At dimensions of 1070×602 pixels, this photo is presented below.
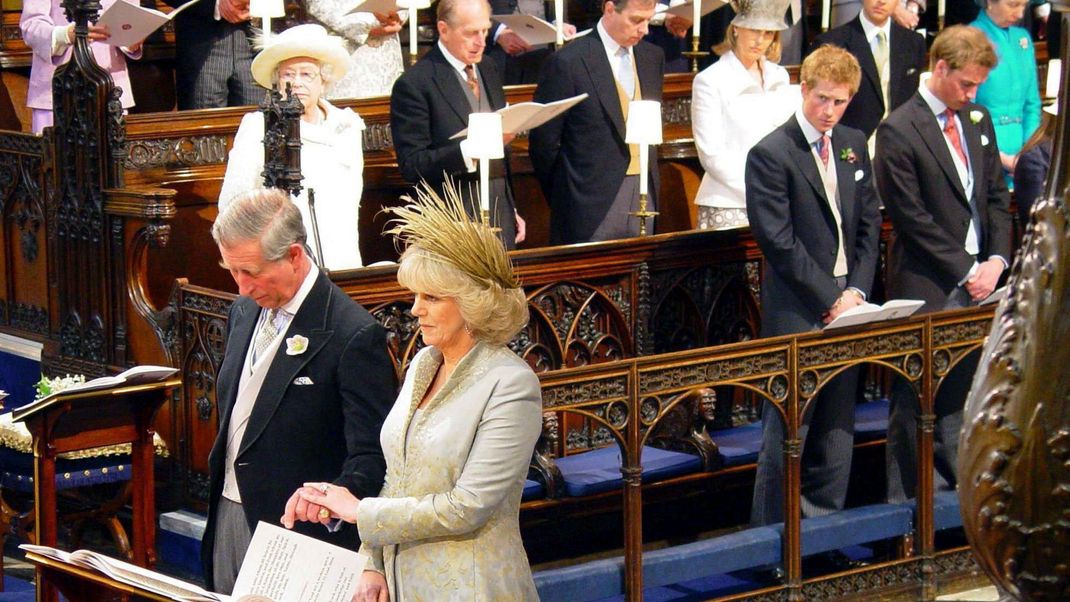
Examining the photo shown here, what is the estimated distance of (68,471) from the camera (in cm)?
496

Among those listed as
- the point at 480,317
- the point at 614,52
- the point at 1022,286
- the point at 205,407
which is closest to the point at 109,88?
the point at 205,407

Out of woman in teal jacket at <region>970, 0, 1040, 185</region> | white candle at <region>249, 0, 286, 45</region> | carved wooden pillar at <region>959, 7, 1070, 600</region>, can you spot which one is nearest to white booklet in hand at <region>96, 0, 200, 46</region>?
white candle at <region>249, 0, 286, 45</region>

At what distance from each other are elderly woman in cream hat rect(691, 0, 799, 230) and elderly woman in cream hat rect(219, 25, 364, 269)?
1600 mm

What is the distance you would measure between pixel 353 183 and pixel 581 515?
4.49 ft

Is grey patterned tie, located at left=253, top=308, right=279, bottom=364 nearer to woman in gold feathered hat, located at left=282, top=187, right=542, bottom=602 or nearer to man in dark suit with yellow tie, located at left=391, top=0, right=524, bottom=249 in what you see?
woman in gold feathered hat, located at left=282, top=187, right=542, bottom=602

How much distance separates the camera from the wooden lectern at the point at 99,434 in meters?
4.19

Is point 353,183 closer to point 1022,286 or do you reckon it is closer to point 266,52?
point 266,52

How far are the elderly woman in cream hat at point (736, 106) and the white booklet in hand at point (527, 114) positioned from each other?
2.12 feet

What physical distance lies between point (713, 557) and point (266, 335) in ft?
6.67

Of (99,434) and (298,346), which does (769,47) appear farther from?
(298,346)

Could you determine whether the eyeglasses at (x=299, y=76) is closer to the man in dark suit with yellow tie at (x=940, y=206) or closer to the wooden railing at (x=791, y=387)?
the wooden railing at (x=791, y=387)

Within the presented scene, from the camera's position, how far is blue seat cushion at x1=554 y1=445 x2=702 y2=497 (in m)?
5.16

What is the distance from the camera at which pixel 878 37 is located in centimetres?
738

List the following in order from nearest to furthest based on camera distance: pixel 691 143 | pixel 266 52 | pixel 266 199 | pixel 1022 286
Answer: pixel 1022 286 < pixel 266 199 < pixel 266 52 < pixel 691 143
